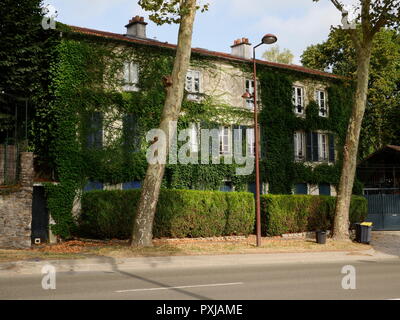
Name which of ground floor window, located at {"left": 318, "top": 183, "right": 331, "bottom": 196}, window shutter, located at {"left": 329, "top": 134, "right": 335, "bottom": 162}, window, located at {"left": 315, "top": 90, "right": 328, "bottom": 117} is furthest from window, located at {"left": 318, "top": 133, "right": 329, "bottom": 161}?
ground floor window, located at {"left": 318, "top": 183, "right": 331, "bottom": 196}

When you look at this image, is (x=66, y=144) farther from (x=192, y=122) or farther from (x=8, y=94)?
(x=192, y=122)

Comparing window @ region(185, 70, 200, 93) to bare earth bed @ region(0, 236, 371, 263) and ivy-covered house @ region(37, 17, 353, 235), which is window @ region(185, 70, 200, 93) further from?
bare earth bed @ region(0, 236, 371, 263)

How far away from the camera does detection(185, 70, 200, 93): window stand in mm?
30812

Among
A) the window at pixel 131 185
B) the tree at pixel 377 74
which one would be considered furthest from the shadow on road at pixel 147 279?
the tree at pixel 377 74

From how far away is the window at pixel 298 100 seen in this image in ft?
116

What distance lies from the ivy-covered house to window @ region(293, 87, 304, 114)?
0.22 ft

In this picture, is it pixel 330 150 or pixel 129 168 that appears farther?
pixel 330 150

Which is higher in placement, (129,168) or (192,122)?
(192,122)

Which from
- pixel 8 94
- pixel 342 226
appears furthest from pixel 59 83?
pixel 342 226

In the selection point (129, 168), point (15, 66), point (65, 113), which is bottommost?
point (129, 168)
